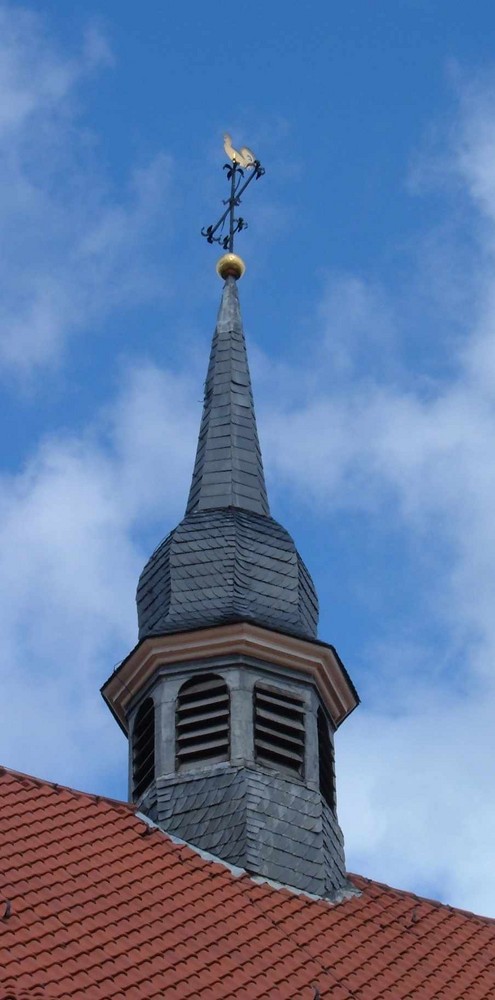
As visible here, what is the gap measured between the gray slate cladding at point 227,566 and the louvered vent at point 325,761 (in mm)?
886

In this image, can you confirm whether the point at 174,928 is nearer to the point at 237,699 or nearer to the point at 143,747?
the point at 237,699

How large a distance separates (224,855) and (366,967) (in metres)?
2.12

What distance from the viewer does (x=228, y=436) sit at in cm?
2741

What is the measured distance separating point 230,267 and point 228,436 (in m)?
2.81

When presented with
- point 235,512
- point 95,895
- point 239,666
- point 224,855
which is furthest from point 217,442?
point 95,895

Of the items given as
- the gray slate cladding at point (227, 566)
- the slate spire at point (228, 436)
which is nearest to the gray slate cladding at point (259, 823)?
the gray slate cladding at point (227, 566)

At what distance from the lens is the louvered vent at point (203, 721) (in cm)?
2408

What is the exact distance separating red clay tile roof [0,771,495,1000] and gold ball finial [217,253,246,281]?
26.6ft

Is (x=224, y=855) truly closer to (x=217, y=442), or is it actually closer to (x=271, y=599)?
(x=271, y=599)

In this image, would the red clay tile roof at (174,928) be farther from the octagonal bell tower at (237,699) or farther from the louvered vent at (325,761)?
the louvered vent at (325,761)

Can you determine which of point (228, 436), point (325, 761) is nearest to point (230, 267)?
point (228, 436)

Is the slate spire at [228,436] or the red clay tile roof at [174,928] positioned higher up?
the slate spire at [228,436]

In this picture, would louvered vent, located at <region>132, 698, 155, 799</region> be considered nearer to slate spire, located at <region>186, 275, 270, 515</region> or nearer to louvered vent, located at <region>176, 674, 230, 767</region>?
louvered vent, located at <region>176, 674, 230, 767</region>

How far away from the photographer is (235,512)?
26.1 meters
